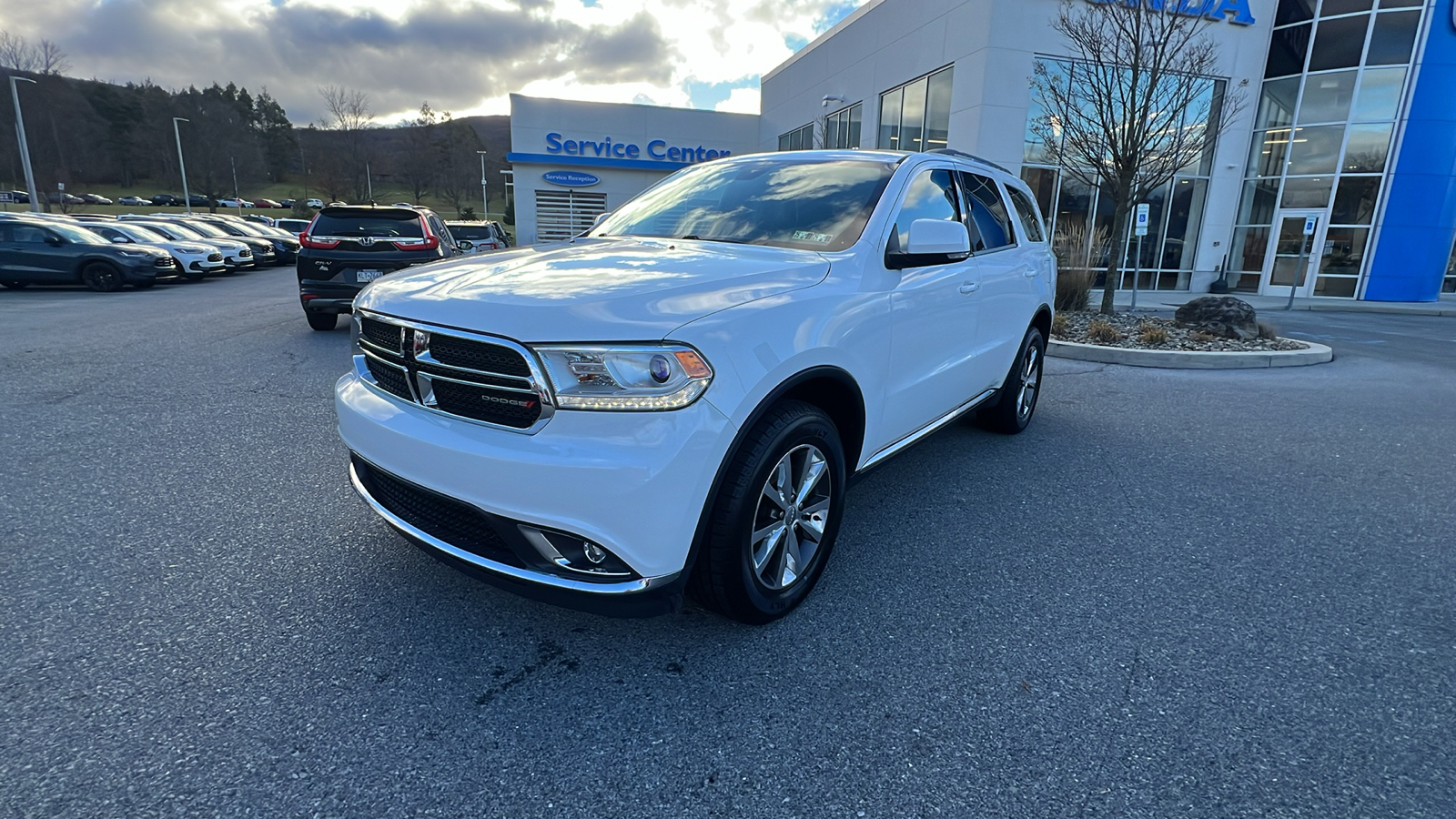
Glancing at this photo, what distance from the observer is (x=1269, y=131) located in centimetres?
1920

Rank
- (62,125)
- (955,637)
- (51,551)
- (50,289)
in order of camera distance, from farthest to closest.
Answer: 1. (62,125)
2. (50,289)
3. (51,551)
4. (955,637)

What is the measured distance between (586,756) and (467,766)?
0.33m

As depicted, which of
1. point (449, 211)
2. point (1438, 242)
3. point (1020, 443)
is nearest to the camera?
point (1020, 443)

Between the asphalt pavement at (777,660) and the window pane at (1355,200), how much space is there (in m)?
19.0

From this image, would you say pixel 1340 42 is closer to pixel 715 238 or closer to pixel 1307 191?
pixel 1307 191

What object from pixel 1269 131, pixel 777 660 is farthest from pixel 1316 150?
pixel 777 660

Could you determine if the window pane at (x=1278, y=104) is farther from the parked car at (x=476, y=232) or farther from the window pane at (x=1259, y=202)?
the parked car at (x=476, y=232)

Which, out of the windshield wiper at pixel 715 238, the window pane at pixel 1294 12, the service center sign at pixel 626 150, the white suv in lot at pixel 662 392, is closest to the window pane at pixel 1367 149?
the window pane at pixel 1294 12

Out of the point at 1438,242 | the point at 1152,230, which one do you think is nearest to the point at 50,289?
the point at 1152,230

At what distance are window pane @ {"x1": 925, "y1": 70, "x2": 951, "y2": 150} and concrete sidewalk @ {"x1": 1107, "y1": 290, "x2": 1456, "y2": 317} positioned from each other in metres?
5.54

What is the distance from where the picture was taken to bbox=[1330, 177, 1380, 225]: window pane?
18.3 m

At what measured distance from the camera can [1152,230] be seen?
19.0 metres

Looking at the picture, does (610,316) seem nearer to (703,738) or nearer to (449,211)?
(703,738)

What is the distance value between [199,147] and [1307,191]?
88.7 metres
